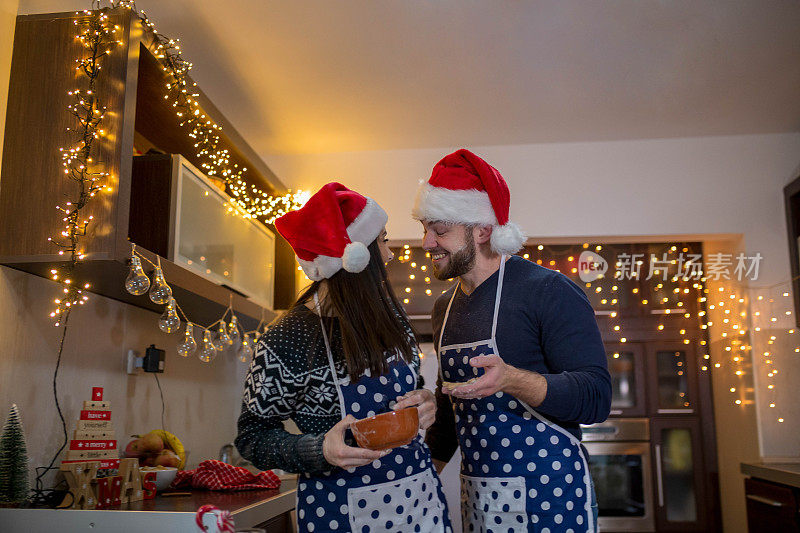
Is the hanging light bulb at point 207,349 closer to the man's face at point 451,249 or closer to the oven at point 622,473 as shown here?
the man's face at point 451,249

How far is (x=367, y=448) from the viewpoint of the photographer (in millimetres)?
1124

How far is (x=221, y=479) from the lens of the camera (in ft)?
→ 7.53

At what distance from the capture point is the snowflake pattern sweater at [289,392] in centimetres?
122

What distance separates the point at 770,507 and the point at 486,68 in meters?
2.21

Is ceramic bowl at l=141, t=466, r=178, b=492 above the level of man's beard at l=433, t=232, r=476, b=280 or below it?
below

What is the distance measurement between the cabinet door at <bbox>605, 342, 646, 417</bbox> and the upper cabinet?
259 cm

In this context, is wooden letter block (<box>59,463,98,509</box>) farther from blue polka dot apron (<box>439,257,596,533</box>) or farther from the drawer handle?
the drawer handle

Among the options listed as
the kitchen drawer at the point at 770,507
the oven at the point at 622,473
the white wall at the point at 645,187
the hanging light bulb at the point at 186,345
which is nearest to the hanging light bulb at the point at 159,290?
the hanging light bulb at the point at 186,345

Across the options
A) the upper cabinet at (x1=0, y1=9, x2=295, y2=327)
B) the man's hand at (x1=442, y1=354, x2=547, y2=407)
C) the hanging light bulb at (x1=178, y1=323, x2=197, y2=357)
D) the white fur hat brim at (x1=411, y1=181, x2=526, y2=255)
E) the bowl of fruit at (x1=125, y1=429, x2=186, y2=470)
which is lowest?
the bowl of fruit at (x1=125, y1=429, x2=186, y2=470)

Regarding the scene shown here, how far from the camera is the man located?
52.0 inches

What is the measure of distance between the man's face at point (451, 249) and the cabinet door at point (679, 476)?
117 inches

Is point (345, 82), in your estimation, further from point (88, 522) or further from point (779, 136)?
point (779, 136)

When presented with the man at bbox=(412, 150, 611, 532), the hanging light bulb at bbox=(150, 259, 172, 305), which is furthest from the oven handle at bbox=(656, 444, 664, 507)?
the hanging light bulb at bbox=(150, 259, 172, 305)

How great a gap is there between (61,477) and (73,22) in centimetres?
128
